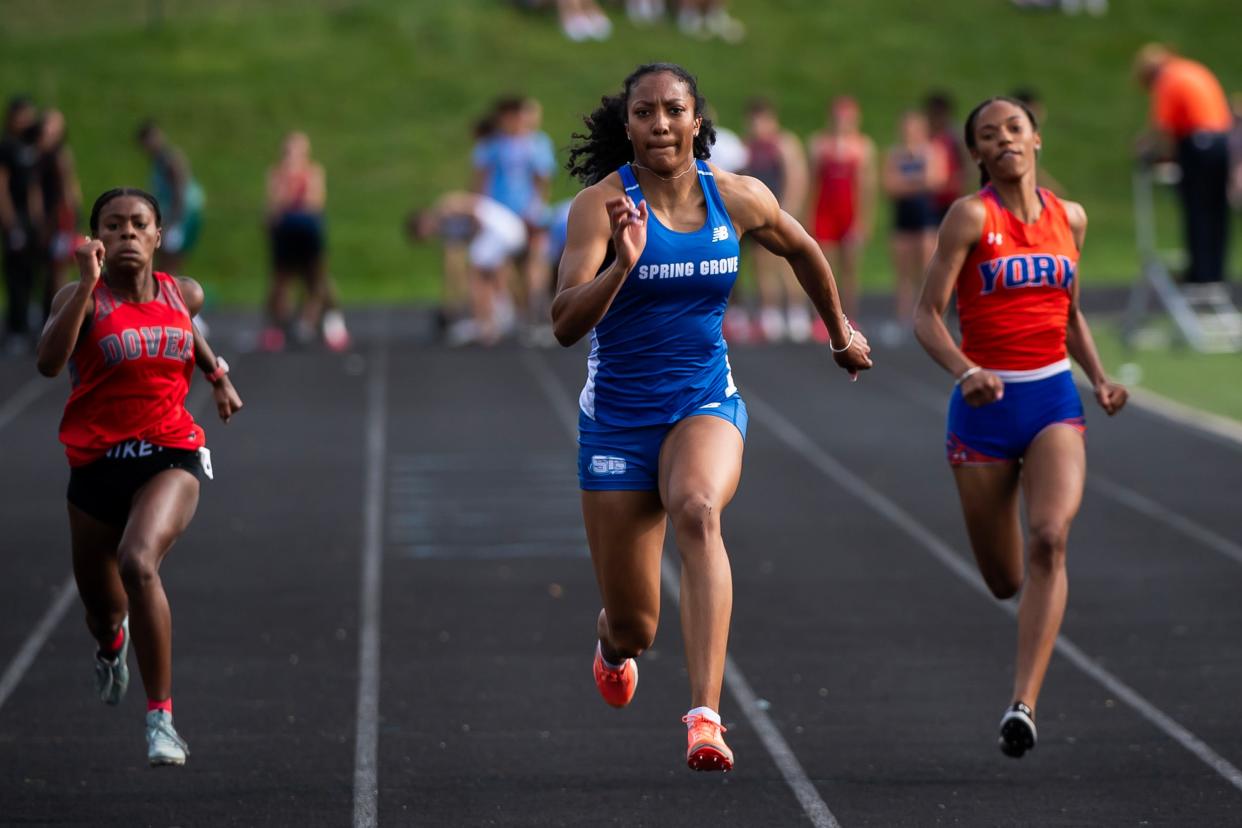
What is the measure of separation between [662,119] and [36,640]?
13.8 ft

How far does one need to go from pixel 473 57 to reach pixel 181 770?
2796cm

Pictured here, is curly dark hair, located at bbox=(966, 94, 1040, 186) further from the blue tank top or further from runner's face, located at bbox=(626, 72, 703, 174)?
runner's face, located at bbox=(626, 72, 703, 174)

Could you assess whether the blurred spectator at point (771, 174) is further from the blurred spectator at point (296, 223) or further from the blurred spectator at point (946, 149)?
the blurred spectator at point (296, 223)

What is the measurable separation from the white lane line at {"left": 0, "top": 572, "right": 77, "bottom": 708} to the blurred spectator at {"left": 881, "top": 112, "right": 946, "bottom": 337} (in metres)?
10.8

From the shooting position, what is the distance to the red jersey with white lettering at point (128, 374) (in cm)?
648

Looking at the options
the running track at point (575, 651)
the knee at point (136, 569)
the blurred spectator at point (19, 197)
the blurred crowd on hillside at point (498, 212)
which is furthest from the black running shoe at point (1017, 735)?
the blurred spectator at point (19, 197)

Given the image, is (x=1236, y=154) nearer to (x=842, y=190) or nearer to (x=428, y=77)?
(x=842, y=190)

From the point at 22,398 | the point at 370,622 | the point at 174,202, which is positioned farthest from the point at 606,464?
the point at 174,202

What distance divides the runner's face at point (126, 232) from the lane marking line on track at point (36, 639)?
6.60 feet

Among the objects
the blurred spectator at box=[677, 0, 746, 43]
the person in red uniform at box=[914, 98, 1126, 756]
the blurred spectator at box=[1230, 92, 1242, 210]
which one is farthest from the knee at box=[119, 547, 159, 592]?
the blurred spectator at box=[677, 0, 746, 43]

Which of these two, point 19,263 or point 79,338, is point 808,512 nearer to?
point 79,338

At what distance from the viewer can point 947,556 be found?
406 inches

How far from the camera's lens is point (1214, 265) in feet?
59.7

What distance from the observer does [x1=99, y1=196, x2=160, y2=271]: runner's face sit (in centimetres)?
643
